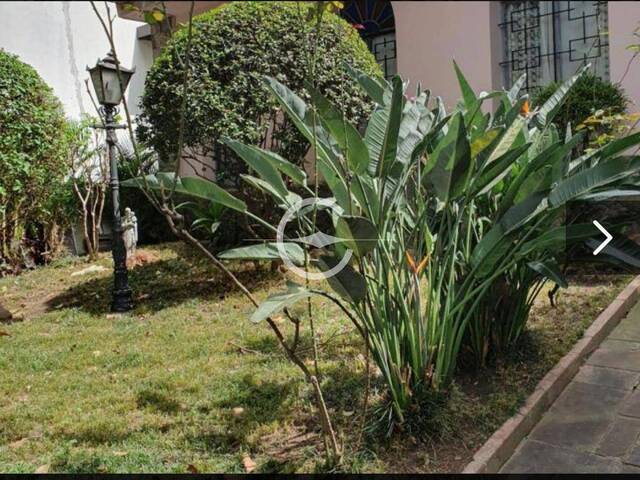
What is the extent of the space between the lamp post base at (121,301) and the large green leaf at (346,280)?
4.39m

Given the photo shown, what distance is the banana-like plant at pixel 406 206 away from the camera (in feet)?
9.62

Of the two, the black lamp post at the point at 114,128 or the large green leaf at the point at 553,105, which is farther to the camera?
the black lamp post at the point at 114,128

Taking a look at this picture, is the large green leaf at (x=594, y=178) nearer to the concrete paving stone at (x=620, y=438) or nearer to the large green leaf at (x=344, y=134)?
the large green leaf at (x=344, y=134)

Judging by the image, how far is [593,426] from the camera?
11.3 ft

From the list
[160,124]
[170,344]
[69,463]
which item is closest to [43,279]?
[160,124]

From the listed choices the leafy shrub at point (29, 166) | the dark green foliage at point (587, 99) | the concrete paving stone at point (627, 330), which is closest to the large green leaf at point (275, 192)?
the concrete paving stone at point (627, 330)

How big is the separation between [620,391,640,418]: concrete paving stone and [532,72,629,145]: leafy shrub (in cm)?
379

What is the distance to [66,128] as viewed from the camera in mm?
8852

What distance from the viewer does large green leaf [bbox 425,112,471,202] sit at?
3.00 meters

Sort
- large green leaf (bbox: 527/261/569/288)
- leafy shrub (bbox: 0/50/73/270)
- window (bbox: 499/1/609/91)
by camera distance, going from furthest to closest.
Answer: leafy shrub (bbox: 0/50/73/270)
window (bbox: 499/1/609/91)
large green leaf (bbox: 527/261/569/288)

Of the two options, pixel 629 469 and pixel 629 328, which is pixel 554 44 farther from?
pixel 629 469

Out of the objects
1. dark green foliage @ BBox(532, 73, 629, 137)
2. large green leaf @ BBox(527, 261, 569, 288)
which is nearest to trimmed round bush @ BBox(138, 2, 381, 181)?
dark green foliage @ BBox(532, 73, 629, 137)

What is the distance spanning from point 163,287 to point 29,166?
2.48 m

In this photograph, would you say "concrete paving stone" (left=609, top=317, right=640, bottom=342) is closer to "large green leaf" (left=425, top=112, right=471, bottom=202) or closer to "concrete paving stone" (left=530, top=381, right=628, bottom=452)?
"concrete paving stone" (left=530, top=381, right=628, bottom=452)
